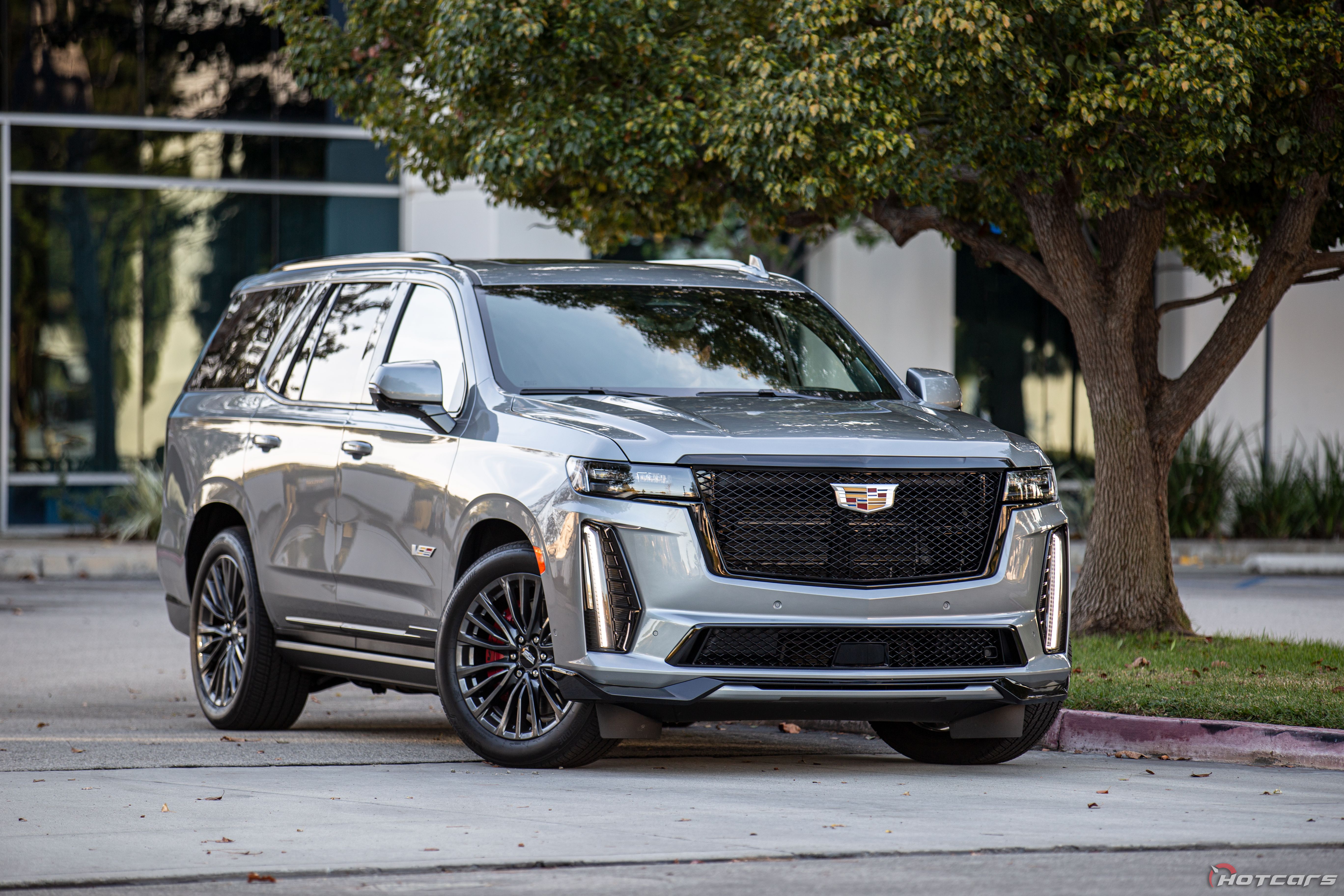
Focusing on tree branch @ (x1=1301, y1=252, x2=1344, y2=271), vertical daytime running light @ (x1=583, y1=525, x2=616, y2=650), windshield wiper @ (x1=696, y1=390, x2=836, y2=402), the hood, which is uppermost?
tree branch @ (x1=1301, y1=252, x2=1344, y2=271)

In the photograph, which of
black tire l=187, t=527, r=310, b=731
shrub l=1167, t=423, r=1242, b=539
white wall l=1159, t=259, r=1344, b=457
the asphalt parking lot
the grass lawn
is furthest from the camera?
A: white wall l=1159, t=259, r=1344, b=457

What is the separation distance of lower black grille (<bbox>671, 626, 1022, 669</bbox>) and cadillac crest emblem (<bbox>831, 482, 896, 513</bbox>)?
439 millimetres

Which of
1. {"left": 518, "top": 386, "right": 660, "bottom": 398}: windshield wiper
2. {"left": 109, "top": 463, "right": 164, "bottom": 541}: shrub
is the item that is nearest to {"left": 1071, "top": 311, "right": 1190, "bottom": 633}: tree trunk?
{"left": 518, "top": 386, "right": 660, "bottom": 398}: windshield wiper

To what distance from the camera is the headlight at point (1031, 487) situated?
7582 millimetres

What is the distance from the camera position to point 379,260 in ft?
30.2

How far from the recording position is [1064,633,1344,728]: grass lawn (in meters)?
8.79

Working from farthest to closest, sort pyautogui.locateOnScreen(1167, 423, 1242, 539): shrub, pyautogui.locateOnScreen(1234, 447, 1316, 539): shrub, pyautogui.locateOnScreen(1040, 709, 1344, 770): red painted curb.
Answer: pyautogui.locateOnScreen(1234, 447, 1316, 539): shrub
pyautogui.locateOnScreen(1167, 423, 1242, 539): shrub
pyautogui.locateOnScreen(1040, 709, 1344, 770): red painted curb

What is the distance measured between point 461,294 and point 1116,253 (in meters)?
5.47

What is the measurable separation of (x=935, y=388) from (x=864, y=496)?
136 centimetres

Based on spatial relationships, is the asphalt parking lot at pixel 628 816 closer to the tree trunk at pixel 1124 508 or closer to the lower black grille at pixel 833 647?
the lower black grille at pixel 833 647

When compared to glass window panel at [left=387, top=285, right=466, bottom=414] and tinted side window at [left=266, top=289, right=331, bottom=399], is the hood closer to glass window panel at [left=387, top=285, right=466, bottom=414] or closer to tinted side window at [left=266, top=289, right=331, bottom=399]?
glass window panel at [left=387, top=285, right=466, bottom=414]

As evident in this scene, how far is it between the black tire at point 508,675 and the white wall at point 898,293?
1785 cm

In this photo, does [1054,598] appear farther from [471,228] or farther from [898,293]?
[898,293]

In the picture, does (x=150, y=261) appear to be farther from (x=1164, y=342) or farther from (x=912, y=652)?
(x=912, y=652)
